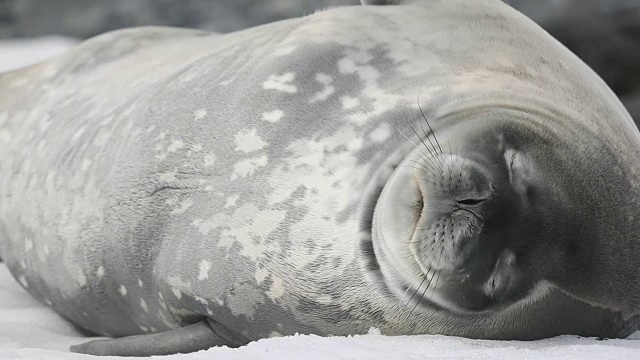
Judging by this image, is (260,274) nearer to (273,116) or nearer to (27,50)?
(273,116)

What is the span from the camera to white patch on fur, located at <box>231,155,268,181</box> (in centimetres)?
228

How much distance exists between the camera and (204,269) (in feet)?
7.42

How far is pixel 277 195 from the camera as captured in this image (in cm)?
220

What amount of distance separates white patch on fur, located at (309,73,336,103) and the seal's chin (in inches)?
15.4

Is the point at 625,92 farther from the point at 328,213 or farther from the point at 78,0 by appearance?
the point at 78,0

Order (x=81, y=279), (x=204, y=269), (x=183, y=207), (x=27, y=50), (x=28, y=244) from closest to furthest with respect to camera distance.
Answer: (x=204, y=269)
(x=183, y=207)
(x=81, y=279)
(x=28, y=244)
(x=27, y=50)

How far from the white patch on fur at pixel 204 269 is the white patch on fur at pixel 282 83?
1.33 ft

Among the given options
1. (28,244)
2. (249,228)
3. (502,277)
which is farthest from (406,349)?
(28,244)

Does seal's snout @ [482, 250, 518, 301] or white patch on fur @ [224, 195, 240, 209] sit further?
white patch on fur @ [224, 195, 240, 209]

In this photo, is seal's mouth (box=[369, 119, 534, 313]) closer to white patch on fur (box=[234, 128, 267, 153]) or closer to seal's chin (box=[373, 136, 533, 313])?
seal's chin (box=[373, 136, 533, 313])

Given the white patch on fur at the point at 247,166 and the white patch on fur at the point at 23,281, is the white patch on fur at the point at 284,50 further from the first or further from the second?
the white patch on fur at the point at 23,281

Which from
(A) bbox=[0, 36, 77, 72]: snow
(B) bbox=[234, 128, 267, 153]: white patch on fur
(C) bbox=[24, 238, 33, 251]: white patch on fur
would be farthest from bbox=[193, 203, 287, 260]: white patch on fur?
(A) bbox=[0, 36, 77, 72]: snow

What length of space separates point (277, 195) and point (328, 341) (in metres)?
0.37

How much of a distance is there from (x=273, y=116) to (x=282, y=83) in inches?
4.0
